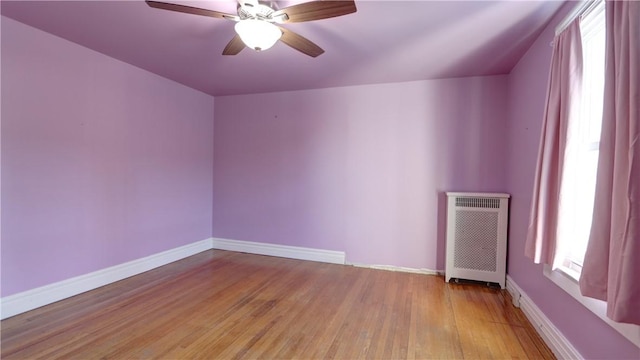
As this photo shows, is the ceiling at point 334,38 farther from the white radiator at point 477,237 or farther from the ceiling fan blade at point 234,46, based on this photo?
the white radiator at point 477,237

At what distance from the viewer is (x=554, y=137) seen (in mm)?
1731

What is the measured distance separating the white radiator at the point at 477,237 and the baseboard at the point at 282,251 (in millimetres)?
1332

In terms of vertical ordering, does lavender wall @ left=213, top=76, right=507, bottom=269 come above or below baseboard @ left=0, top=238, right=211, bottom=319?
above

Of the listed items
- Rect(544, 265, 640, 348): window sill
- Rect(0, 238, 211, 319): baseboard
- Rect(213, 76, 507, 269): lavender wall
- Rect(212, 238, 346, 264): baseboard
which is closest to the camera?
Rect(544, 265, 640, 348): window sill

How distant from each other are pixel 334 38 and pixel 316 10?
0.77m

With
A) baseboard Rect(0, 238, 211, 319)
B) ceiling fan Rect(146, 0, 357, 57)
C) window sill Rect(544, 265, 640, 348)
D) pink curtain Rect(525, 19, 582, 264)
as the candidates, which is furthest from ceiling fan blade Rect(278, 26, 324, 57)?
baseboard Rect(0, 238, 211, 319)

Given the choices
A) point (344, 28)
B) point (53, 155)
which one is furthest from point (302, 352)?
point (53, 155)

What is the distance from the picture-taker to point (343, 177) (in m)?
3.60

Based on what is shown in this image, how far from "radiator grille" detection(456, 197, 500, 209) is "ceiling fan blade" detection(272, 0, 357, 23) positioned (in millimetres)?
2268

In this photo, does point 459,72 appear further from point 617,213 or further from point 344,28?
point 617,213

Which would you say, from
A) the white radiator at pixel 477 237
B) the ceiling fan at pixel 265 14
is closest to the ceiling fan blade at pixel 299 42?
the ceiling fan at pixel 265 14

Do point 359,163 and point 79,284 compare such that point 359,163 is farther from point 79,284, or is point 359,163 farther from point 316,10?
point 79,284

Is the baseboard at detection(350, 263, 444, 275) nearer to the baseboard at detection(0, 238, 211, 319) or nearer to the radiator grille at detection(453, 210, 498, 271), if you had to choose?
the radiator grille at detection(453, 210, 498, 271)

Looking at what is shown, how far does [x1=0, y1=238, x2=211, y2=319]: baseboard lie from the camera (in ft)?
7.13
